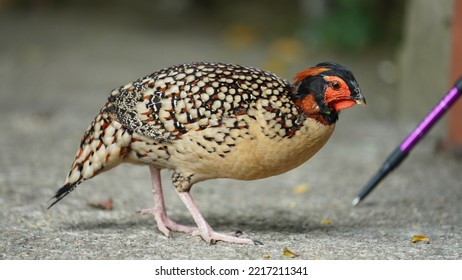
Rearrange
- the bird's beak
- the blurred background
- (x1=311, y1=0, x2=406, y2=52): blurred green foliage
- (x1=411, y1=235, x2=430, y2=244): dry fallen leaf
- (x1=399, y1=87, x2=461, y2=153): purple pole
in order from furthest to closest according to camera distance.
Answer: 1. (x1=311, y1=0, x2=406, y2=52): blurred green foliage
2. the blurred background
3. (x1=399, y1=87, x2=461, y2=153): purple pole
4. (x1=411, y1=235, x2=430, y2=244): dry fallen leaf
5. the bird's beak

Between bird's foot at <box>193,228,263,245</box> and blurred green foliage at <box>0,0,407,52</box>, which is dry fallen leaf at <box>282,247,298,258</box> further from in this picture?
blurred green foliage at <box>0,0,407,52</box>

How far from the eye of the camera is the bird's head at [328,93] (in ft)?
13.3

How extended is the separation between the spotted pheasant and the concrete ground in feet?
1.35

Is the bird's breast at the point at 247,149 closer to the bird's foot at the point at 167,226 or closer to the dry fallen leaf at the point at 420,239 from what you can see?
the bird's foot at the point at 167,226

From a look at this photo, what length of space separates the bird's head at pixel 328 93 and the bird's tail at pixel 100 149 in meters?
0.92

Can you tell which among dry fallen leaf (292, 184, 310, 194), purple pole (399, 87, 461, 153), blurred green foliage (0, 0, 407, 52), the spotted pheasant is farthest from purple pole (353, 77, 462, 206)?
blurred green foliage (0, 0, 407, 52)

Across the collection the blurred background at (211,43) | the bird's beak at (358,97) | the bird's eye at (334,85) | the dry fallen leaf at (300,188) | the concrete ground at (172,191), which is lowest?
the dry fallen leaf at (300,188)

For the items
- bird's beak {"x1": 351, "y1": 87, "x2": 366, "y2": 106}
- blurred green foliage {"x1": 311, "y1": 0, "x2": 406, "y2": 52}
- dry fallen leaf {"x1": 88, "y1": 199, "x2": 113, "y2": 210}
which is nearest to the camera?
bird's beak {"x1": 351, "y1": 87, "x2": 366, "y2": 106}

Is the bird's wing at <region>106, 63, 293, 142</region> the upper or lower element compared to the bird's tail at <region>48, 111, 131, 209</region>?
upper

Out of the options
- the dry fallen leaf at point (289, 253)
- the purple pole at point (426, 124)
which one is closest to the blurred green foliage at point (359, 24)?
the purple pole at point (426, 124)

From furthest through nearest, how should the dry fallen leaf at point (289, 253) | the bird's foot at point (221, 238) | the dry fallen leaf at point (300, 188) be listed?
1. the dry fallen leaf at point (300, 188)
2. the bird's foot at point (221, 238)
3. the dry fallen leaf at point (289, 253)

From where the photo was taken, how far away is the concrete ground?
13.9ft

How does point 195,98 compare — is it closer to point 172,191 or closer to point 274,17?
point 172,191
